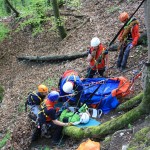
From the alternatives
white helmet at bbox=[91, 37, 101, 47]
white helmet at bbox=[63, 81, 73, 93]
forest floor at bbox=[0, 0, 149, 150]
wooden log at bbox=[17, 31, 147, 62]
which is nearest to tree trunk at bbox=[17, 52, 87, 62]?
wooden log at bbox=[17, 31, 147, 62]

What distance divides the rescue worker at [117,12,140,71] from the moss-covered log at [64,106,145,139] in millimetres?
3062

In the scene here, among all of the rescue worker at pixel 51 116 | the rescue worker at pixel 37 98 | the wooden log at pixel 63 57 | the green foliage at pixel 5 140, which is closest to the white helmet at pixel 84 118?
the rescue worker at pixel 51 116

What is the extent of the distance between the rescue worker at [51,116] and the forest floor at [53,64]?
37 cm

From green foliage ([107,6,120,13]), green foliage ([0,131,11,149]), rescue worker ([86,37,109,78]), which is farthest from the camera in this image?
green foliage ([107,6,120,13])

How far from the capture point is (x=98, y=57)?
8977mm

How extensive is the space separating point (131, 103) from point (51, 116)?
82.2 inches

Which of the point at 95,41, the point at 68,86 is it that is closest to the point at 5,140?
the point at 68,86

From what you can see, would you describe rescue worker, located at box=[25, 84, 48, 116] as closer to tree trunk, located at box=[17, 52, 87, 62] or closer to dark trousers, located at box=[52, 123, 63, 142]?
dark trousers, located at box=[52, 123, 63, 142]

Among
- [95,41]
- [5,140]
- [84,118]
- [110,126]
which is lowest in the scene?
[5,140]

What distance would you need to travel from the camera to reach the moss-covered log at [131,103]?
6988mm

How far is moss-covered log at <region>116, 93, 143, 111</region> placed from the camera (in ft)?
22.9

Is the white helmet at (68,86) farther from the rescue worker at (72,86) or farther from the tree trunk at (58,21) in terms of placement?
the tree trunk at (58,21)

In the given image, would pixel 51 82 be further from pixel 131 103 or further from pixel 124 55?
pixel 131 103

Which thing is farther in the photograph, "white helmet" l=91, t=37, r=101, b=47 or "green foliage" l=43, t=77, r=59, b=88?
"green foliage" l=43, t=77, r=59, b=88
